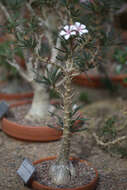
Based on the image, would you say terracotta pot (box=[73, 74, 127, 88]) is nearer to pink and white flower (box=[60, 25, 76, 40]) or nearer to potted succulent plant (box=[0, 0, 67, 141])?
potted succulent plant (box=[0, 0, 67, 141])

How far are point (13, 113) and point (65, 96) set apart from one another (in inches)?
62.1

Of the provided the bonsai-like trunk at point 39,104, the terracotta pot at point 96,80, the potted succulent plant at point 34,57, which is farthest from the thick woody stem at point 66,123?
the terracotta pot at point 96,80

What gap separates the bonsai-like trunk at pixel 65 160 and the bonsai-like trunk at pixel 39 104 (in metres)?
1.18

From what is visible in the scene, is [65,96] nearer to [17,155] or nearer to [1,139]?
[17,155]

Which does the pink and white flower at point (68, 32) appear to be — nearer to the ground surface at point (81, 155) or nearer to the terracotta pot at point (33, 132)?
the ground surface at point (81, 155)

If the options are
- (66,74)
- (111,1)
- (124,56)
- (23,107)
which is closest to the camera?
(66,74)

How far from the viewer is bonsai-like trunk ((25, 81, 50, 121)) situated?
143 inches

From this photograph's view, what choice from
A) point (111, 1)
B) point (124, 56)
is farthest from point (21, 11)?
point (124, 56)

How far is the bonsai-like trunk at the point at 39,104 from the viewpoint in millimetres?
3633

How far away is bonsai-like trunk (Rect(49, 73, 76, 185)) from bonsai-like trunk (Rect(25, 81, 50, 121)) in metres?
1.18

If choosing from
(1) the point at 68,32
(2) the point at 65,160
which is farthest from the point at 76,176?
(1) the point at 68,32

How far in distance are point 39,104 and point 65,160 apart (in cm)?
131

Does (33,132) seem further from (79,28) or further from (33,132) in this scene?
(79,28)

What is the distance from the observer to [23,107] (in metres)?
4.01
